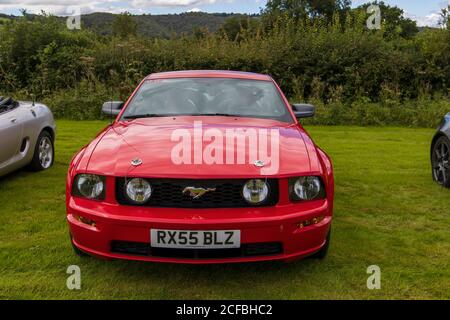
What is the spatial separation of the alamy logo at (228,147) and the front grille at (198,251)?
1.51ft

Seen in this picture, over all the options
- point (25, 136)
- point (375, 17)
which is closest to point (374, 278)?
point (25, 136)

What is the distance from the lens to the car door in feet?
16.9

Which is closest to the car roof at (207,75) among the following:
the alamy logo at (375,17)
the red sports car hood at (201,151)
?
the red sports car hood at (201,151)

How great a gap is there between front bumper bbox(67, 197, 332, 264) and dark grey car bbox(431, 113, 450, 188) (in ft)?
10.5

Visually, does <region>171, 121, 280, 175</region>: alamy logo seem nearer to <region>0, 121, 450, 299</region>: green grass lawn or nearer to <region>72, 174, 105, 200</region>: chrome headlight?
<region>72, 174, 105, 200</region>: chrome headlight

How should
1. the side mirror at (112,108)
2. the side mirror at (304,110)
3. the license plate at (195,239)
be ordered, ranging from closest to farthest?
the license plate at (195,239), the side mirror at (112,108), the side mirror at (304,110)

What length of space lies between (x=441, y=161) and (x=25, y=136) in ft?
16.2

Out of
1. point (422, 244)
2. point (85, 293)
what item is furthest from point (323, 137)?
point (85, 293)

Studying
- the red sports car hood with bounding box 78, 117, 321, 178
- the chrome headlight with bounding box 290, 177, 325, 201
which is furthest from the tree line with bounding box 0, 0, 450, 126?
the chrome headlight with bounding box 290, 177, 325, 201

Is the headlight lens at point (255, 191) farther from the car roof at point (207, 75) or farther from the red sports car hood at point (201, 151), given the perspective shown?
the car roof at point (207, 75)

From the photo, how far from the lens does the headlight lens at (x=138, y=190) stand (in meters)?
3.01

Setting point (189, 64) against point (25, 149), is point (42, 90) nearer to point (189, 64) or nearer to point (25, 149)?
point (189, 64)

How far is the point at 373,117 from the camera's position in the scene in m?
11.8

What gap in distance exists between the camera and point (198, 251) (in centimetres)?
294
